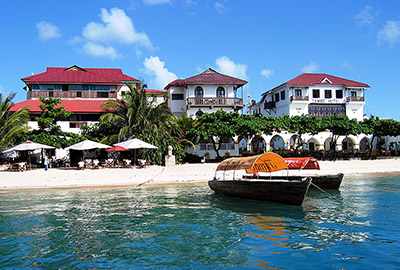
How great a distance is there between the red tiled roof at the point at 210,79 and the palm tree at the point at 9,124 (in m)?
18.9

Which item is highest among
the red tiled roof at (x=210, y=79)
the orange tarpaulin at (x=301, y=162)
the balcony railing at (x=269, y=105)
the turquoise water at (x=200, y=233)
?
the red tiled roof at (x=210, y=79)

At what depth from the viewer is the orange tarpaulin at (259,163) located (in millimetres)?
14797

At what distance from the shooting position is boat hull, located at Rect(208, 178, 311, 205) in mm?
12312

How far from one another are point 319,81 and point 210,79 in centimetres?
1727

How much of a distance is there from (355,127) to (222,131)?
15.0m

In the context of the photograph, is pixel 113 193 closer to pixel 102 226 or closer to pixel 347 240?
pixel 102 226

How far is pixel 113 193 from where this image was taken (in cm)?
1698

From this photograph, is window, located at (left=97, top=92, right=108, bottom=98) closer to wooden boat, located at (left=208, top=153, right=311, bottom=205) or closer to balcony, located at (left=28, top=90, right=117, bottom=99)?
balcony, located at (left=28, top=90, right=117, bottom=99)

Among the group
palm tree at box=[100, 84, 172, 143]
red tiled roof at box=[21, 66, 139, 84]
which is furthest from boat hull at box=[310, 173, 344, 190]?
red tiled roof at box=[21, 66, 139, 84]

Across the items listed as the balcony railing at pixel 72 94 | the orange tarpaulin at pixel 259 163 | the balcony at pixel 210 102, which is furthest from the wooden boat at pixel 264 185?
the balcony railing at pixel 72 94

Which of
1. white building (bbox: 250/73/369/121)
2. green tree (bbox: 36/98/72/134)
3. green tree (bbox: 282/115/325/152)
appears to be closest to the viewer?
green tree (bbox: 36/98/72/134)

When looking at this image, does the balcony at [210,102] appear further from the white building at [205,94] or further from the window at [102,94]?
the window at [102,94]

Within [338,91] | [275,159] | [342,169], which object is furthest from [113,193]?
[338,91]

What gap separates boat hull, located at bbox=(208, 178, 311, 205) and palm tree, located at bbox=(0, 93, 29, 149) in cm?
2154
